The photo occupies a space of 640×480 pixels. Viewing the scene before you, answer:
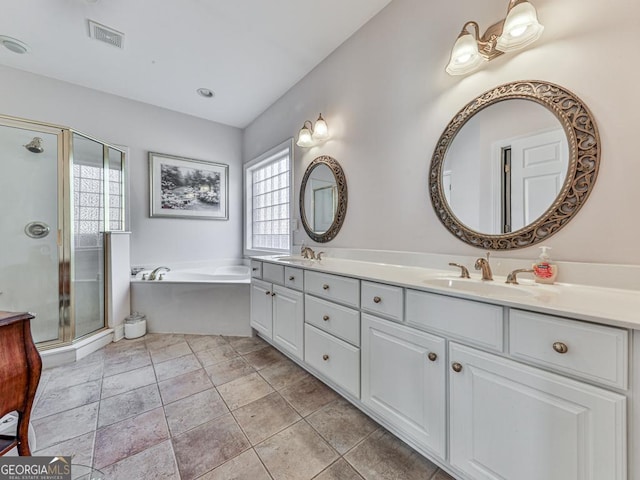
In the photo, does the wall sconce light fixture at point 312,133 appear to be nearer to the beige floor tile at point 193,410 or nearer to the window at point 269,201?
the window at point 269,201

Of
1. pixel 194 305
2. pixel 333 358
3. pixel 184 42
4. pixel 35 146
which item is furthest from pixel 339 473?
pixel 35 146

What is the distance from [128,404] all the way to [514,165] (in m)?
2.66

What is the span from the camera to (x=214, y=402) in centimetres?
164

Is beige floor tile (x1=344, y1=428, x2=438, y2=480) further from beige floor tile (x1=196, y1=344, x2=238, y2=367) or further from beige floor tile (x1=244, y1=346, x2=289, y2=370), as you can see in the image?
beige floor tile (x1=196, y1=344, x2=238, y2=367)

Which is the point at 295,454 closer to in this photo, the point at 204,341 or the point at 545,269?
the point at 545,269

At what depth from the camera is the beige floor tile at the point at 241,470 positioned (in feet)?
3.71

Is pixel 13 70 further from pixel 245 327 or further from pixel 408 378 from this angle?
pixel 408 378

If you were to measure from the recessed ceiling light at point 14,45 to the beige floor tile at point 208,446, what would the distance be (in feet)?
11.1

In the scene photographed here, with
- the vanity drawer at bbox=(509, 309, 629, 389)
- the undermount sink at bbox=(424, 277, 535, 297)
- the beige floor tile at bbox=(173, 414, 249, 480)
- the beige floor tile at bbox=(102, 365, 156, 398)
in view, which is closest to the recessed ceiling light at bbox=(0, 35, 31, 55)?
the beige floor tile at bbox=(102, 365, 156, 398)

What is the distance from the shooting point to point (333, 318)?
1597 mm

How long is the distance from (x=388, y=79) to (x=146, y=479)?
2.66m

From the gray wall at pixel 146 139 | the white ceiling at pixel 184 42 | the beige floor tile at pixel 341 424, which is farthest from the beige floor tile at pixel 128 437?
the white ceiling at pixel 184 42

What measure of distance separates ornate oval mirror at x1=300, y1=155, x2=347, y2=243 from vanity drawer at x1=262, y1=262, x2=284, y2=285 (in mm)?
535

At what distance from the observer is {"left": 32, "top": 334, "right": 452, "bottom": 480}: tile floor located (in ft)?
3.87
